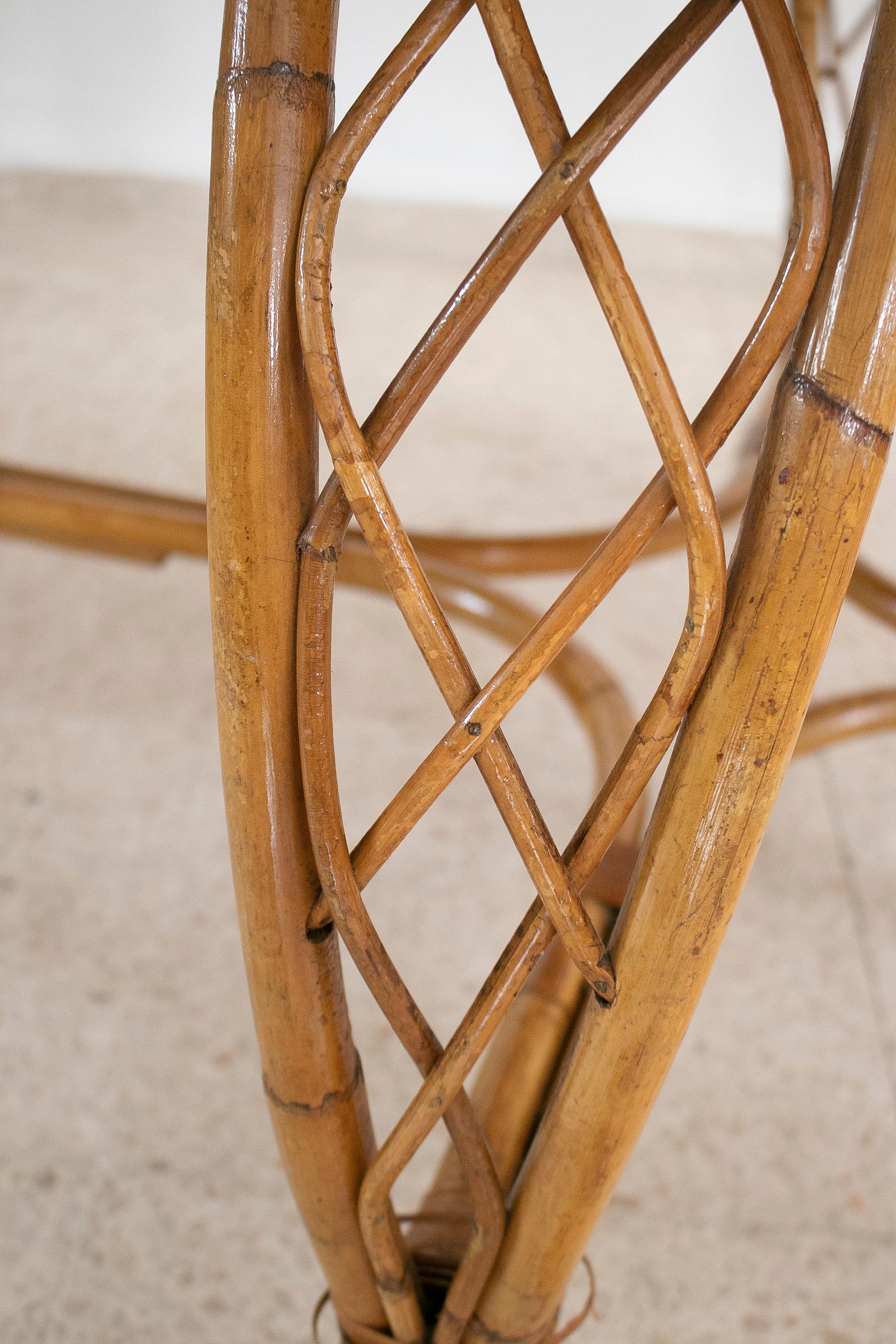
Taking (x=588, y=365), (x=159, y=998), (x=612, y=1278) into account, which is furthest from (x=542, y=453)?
(x=612, y=1278)

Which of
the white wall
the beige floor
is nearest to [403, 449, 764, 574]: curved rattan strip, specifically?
the beige floor

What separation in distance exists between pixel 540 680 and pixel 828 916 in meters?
0.40

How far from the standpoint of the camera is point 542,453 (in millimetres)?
1816

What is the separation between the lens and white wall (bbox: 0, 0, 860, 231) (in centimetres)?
275

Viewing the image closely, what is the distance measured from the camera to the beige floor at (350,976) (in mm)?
701

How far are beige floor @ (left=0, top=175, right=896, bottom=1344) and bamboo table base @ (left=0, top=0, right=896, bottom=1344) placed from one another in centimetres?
35

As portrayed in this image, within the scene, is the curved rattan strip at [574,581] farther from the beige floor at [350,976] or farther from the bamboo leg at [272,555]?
the beige floor at [350,976]

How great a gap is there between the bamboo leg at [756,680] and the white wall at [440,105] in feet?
9.02

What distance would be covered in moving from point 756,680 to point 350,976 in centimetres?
67

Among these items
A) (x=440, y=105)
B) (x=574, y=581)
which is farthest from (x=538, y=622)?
(x=440, y=105)

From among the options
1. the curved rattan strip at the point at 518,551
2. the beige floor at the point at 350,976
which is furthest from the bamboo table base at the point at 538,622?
the curved rattan strip at the point at 518,551

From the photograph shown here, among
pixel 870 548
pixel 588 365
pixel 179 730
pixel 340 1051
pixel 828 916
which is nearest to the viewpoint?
pixel 340 1051

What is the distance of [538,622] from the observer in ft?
1.09

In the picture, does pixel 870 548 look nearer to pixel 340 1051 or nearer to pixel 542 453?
pixel 542 453
